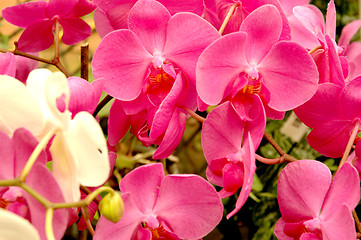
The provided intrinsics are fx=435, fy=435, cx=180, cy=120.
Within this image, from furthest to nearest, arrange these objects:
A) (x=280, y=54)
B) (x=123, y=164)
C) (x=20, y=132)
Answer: (x=123, y=164), (x=280, y=54), (x=20, y=132)

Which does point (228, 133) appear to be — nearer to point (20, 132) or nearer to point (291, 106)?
point (291, 106)

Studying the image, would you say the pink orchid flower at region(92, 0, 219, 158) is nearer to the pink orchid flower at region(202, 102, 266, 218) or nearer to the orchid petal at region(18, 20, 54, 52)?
the pink orchid flower at region(202, 102, 266, 218)

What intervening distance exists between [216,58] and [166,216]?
0.16 m

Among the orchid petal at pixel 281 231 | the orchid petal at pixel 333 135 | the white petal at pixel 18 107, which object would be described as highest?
the white petal at pixel 18 107

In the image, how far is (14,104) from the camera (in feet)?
1.08

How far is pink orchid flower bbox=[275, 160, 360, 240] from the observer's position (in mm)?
379

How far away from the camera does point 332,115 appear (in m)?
0.46

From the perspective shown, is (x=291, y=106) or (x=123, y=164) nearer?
→ (x=291, y=106)

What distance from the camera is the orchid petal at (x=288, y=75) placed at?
416 millimetres

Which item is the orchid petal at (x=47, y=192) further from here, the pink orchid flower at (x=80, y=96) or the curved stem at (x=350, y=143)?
the curved stem at (x=350, y=143)

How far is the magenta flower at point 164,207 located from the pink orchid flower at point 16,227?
0.38 feet

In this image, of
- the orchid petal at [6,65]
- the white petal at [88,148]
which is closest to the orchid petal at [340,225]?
the white petal at [88,148]

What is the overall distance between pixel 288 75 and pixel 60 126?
9.1 inches

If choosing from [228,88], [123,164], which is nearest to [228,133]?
[228,88]
